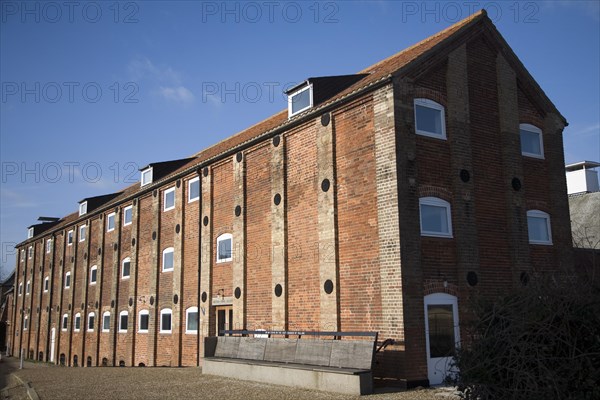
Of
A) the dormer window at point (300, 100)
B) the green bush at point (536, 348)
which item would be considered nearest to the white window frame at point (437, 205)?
the dormer window at point (300, 100)

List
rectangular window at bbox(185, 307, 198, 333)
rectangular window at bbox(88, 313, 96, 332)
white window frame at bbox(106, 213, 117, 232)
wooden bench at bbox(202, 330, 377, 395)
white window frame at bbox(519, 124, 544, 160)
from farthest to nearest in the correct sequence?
rectangular window at bbox(88, 313, 96, 332) → white window frame at bbox(106, 213, 117, 232) → rectangular window at bbox(185, 307, 198, 333) → white window frame at bbox(519, 124, 544, 160) → wooden bench at bbox(202, 330, 377, 395)

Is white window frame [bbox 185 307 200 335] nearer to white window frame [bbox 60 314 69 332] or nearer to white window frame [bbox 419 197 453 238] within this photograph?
white window frame [bbox 419 197 453 238]

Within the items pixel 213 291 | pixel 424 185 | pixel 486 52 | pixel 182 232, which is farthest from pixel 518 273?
pixel 182 232

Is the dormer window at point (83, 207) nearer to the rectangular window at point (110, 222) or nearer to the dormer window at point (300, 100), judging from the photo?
the rectangular window at point (110, 222)

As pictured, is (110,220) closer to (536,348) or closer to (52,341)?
(52,341)

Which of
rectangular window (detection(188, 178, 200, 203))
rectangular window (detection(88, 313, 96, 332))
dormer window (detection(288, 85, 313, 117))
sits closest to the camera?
dormer window (detection(288, 85, 313, 117))

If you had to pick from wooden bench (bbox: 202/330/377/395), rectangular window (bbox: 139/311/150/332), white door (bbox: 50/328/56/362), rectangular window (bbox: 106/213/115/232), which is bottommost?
white door (bbox: 50/328/56/362)

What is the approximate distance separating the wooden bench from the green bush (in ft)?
17.1

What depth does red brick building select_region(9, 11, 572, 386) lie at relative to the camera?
44.3ft

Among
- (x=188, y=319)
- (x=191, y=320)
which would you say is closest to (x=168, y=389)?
(x=191, y=320)

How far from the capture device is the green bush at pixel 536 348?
644 centimetres

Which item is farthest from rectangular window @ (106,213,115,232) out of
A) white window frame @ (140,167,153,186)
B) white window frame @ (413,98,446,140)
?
white window frame @ (413,98,446,140)

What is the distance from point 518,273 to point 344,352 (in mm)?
5729

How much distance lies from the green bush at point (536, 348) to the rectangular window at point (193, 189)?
16997 millimetres
